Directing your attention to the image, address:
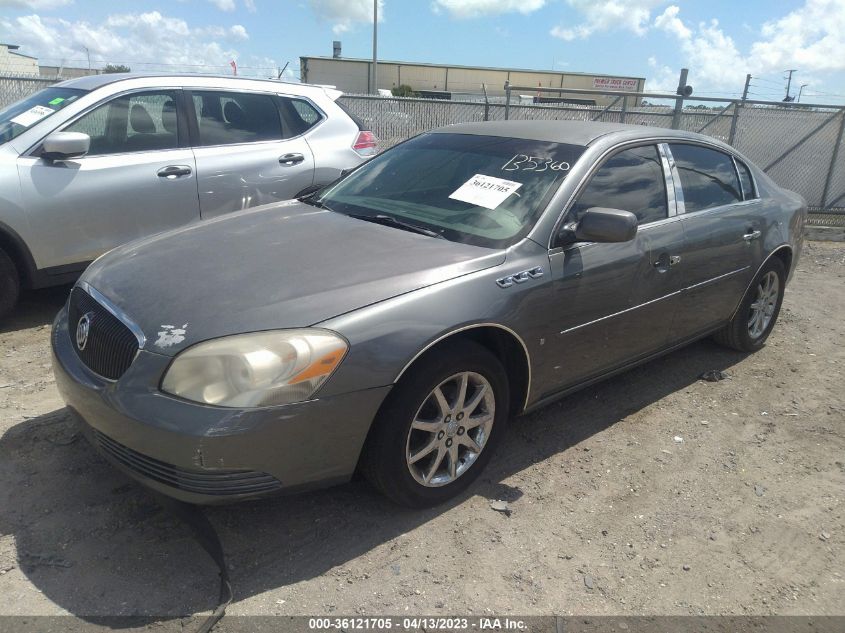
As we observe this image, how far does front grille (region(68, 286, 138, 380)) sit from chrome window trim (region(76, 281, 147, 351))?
12 millimetres

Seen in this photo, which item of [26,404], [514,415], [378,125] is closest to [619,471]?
[514,415]

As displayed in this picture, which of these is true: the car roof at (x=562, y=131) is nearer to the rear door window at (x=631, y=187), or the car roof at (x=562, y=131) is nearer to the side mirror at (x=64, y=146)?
the rear door window at (x=631, y=187)

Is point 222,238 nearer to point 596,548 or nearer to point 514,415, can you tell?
point 514,415

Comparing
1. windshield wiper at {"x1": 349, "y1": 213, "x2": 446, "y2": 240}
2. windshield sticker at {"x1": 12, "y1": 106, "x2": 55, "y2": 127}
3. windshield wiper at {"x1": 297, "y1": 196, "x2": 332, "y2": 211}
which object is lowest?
windshield wiper at {"x1": 349, "y1": 213, "x2": 446, "y2": 240}

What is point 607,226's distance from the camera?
2994 millimetres

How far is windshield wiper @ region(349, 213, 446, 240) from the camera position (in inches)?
124

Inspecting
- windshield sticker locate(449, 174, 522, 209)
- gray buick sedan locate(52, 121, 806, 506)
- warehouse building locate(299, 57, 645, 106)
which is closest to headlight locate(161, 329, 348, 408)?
gray buick sedan locate(52, 121, 806, 506)

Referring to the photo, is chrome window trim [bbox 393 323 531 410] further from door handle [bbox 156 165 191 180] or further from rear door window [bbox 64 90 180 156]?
rear door window [bbox 64 90 180 156]

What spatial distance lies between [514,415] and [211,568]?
1573 millimetres

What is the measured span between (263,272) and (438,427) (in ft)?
3.25

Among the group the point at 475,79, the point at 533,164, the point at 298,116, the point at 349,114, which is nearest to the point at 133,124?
the point at 298,116

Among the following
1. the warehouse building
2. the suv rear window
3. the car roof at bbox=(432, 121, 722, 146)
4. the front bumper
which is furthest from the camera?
the warehouse building

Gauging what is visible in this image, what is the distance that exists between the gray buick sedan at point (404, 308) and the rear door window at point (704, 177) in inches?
0.7

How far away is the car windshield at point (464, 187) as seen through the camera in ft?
10.4
